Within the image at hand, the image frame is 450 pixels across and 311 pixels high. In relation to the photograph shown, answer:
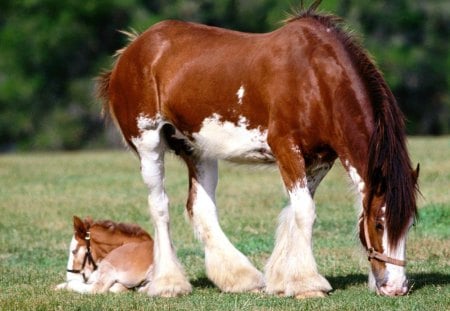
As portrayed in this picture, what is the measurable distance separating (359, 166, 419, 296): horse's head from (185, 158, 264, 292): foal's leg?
4.44 ft

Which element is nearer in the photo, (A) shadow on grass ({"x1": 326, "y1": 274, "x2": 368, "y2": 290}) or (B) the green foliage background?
(A) shadow on grass ({"x1": 326, "y1": 274, "x2": 368, "y2": 290})

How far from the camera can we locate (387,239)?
28.3ft

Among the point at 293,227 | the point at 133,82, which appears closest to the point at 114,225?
the point at 133,82

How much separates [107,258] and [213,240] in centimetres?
92

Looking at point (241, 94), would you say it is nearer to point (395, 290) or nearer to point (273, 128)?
point (273, 128)

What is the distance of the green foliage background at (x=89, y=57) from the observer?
45.4 m

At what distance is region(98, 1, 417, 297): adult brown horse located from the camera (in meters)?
8.71

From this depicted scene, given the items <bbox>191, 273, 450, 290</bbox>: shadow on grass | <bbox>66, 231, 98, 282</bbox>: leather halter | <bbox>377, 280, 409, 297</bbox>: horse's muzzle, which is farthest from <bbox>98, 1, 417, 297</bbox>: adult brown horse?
<bbox>66, 231, 98, 282</bbox>: leather halter

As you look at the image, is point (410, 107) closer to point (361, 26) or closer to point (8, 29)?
point (361, 26)

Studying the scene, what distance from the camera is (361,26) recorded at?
45.5 m

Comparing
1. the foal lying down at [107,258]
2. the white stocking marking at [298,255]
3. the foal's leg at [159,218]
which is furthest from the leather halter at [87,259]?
the white stocking marking at [298,255]

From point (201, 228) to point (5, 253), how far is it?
3249mm

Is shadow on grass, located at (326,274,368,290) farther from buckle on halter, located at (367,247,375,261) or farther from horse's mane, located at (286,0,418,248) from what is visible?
horse's mane, located at (286,0,418,248)

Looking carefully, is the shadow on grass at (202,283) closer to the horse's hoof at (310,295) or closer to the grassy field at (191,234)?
the grassy field at (191,234)
